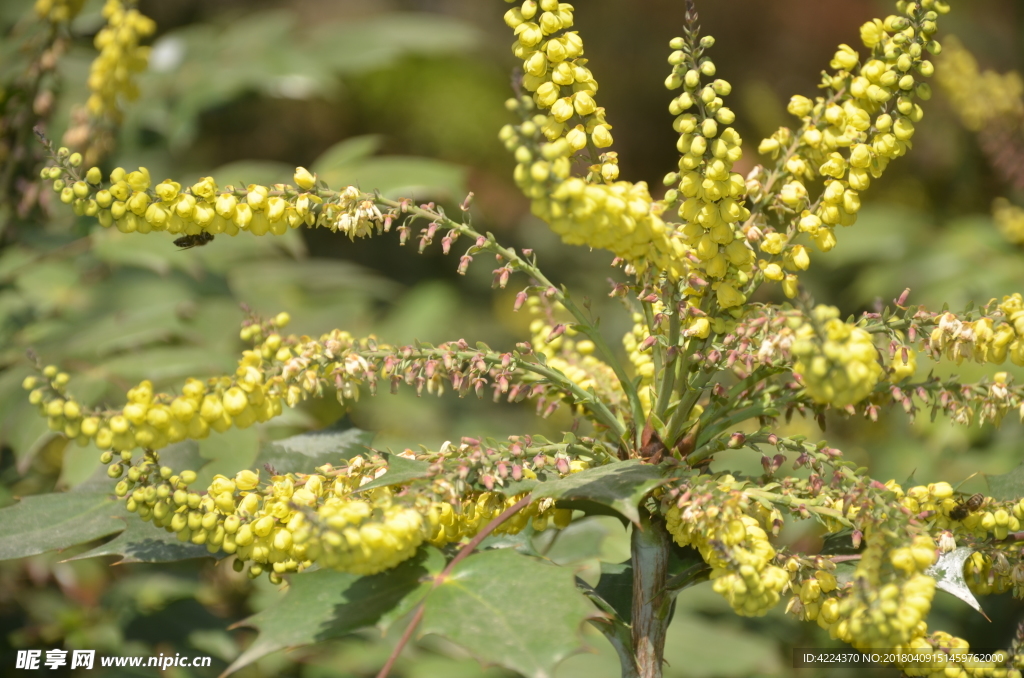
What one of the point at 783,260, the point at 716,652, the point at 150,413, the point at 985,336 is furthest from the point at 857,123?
the point at 716,652

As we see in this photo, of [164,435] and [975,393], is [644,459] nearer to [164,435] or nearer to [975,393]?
[975,393]

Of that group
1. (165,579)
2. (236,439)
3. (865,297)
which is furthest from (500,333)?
(236,439)

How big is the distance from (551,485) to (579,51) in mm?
523

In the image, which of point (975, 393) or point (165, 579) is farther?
point (165, 579)

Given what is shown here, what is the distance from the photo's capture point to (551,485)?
96cm

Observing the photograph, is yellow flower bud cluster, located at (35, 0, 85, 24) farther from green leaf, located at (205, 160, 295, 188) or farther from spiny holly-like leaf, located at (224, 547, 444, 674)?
spiny holly-like leaf, located at (224, 547, 444, 674)

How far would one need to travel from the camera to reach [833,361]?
0.80 m

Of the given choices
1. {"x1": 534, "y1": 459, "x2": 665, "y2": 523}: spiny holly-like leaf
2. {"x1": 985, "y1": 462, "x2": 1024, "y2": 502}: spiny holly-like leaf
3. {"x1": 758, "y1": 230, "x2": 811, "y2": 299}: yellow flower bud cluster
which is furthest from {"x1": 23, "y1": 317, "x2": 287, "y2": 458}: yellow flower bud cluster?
{"x1": 985, "y1": 462, "x2": 1024, "y2": 502}: spiny holly-like leaf

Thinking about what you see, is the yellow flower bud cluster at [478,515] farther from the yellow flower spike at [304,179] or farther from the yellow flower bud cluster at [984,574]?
the yellow flower bud cluster at [984,574]

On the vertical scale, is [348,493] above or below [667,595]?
above

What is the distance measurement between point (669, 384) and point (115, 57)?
180 cm

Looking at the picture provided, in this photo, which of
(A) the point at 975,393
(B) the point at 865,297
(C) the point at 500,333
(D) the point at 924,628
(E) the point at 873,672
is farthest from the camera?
(C) the point at 500,333

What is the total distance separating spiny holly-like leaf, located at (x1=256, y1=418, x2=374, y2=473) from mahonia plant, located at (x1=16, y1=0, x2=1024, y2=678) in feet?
0.84

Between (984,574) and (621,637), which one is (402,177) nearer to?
(621,637)
